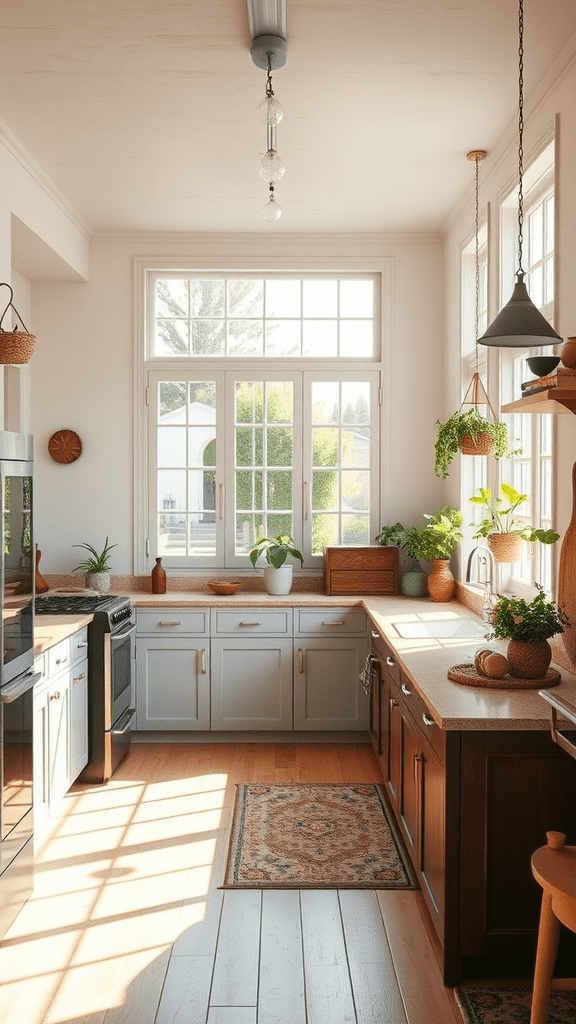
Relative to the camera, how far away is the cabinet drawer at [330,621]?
5.36 meters

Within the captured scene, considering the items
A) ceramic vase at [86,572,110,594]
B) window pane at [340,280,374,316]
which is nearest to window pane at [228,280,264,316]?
window pane at [340,280,374,316]

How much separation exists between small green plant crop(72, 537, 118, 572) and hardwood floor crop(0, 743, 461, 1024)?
69.6 inches

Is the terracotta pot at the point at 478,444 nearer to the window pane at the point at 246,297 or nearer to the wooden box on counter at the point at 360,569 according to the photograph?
the wooden box on counter at the point at 360,569

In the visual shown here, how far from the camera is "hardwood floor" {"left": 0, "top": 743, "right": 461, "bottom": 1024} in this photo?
2598mm

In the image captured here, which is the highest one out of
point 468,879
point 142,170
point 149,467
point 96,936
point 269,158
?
point 142,170

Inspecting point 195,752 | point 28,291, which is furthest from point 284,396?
point 195,752

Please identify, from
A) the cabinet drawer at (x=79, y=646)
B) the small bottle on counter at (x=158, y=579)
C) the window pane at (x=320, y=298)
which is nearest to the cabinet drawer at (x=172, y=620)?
the small bottle on counter at (x=158, y=579)

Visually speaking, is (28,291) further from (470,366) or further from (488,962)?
(488,962)

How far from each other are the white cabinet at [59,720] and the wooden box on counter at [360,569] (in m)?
1.68

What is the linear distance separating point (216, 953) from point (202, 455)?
3.52 meters

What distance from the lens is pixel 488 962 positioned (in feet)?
8.92

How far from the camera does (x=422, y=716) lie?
3119mm

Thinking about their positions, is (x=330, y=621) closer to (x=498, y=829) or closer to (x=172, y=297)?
(x=172, y=297)

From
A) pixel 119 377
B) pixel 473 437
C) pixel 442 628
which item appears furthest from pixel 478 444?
pixel 119 377
